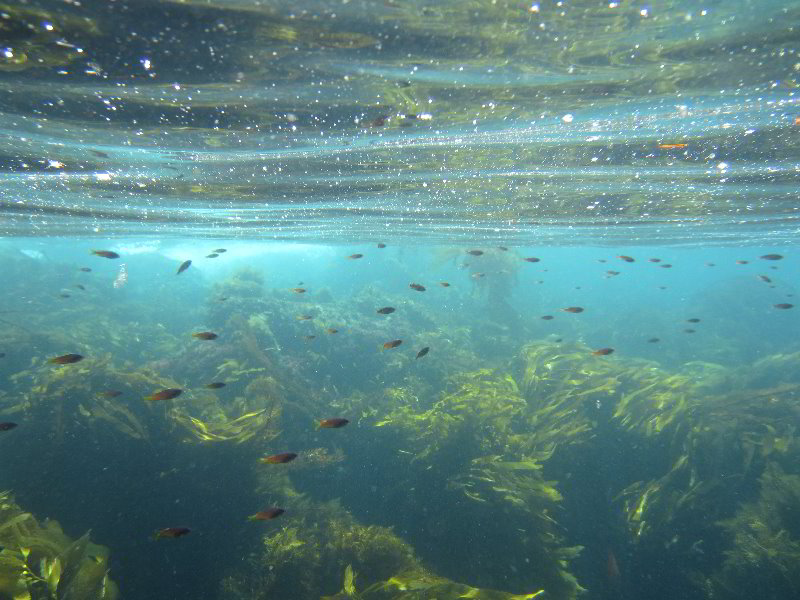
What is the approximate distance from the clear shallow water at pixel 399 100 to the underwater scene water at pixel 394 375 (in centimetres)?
6

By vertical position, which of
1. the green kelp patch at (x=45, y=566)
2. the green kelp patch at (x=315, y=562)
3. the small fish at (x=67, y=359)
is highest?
the small fish at (x=67, y=359)

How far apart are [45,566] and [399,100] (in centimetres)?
941

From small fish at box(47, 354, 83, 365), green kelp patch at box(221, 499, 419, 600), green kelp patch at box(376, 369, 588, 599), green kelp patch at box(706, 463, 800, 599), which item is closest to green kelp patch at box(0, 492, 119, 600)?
green kelp patch at box(221, 499, 419, 600)

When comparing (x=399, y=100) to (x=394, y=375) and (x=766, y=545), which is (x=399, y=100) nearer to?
(x=766, y=545)

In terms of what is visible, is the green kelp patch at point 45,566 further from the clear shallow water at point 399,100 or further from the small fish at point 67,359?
the clear shallow water at point 399,100

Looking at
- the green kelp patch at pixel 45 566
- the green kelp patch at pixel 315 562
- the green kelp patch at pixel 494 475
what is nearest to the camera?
the green kelp patch at pixel 45 566

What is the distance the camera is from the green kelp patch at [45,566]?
5.04 m

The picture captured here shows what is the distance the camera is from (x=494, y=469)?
9156mm

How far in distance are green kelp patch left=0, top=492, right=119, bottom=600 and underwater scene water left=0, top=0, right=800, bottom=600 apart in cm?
4

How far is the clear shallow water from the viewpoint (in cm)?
480

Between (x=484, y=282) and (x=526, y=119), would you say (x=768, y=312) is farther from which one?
(x=526, y=119)

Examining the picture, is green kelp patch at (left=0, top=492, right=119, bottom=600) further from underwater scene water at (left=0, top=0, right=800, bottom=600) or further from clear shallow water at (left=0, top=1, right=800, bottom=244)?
clear shallow water at (left=0, top=1, right=800, bottom=244)

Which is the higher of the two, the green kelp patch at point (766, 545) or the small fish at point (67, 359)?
the small fish at point (67, 359)

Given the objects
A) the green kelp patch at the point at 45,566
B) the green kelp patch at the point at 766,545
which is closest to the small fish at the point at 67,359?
the green kelp patch at the point at 45,566
